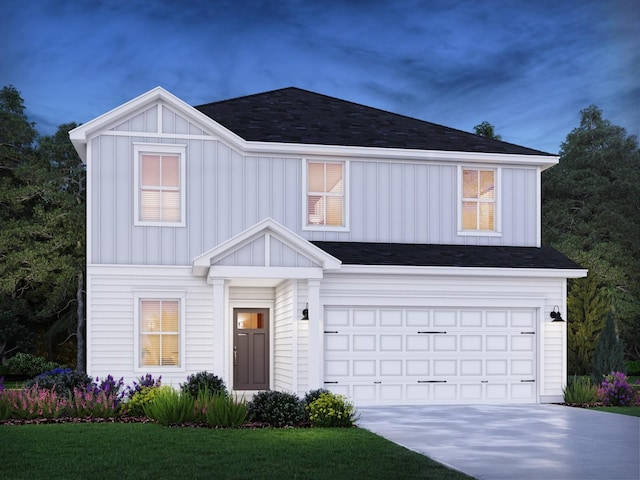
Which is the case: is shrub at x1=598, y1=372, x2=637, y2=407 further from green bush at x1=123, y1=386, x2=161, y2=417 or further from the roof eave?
green bush at x1=123, y1=386, x2=161, y2=417

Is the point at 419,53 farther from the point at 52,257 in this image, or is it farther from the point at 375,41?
the point at 52,257

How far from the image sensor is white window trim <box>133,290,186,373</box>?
17.6m

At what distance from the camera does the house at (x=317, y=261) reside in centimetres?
1762

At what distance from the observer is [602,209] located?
40.7 meters

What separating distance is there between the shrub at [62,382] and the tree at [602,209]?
24461 millimetres

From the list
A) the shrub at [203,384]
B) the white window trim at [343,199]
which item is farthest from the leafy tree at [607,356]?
the shrub at [203,384]

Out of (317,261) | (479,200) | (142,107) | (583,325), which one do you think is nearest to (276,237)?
(317,261)

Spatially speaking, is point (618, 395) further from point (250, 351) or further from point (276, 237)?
point (250, 351)

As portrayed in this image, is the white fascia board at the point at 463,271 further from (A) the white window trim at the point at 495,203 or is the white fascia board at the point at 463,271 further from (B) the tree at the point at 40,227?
(B) the tree at the point at 40,227

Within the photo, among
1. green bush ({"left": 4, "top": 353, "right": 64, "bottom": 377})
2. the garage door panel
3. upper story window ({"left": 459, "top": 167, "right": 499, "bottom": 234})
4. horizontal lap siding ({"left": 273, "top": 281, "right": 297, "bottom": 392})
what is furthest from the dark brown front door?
green bush ({"left": 4, "top": 353, "right": 64, "bottom": 377})

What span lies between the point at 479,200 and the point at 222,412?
9.72 m

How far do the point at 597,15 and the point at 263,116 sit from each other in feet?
54.5

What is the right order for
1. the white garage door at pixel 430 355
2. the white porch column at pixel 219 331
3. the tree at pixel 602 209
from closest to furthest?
the white porch column at pixel 219 331, the white garage door at pixel 430 355, the tree at pixel 602 209

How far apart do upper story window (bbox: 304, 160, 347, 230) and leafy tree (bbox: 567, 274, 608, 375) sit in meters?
9.49
